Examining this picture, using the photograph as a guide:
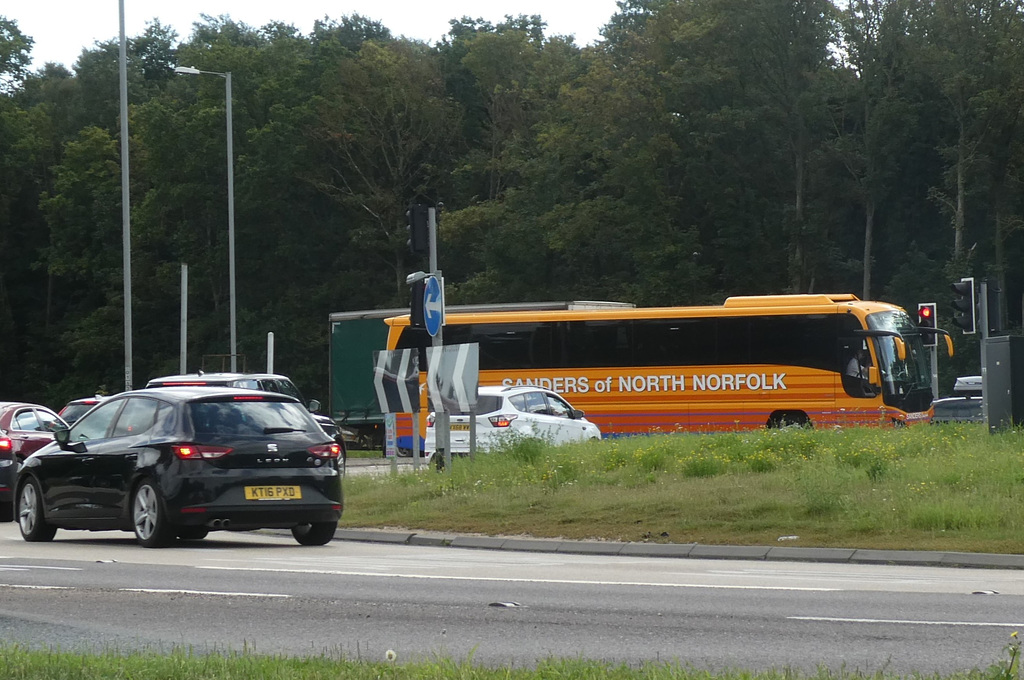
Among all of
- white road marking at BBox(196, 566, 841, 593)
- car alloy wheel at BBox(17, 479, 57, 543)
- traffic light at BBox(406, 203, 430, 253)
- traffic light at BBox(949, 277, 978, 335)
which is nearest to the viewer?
white road marking at BBox(196, 566, 841, 593)

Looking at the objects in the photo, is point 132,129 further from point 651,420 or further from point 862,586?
point 862,586

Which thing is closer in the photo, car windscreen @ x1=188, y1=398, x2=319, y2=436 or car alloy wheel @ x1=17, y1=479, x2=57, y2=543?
car windscreen @ x1=188, y1=398, x2=319, y2=436

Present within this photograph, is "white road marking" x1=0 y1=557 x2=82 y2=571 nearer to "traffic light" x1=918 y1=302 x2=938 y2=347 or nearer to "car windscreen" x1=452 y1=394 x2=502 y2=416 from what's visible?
"car windscreen" x1=452 y1=394 x2=502 y2=416

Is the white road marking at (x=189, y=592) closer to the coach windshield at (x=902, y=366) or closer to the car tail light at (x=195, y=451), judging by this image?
the car tail light at (x=195, y=451)

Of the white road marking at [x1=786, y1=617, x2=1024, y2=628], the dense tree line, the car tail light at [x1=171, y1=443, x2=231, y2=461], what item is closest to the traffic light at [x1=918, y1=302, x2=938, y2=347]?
the car tail light at [x1=171, y1=443, x2=231, y2=461]

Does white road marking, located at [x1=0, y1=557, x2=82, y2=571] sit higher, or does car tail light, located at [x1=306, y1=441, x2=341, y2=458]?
car tail light, located at [x1=306, y1=441, x2=341, y2=458]

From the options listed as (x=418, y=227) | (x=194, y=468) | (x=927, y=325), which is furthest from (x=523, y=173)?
(x=194, y=468)

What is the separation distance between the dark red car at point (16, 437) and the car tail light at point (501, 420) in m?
9.11

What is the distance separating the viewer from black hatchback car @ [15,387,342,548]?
14.6 meters

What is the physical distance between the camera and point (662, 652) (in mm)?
7879

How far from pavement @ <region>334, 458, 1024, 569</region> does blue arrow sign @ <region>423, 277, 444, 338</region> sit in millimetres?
3386

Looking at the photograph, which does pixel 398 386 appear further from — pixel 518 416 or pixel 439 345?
pixel 518 416

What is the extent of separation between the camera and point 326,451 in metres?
15.3

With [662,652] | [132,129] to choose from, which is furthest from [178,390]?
[132,129]
